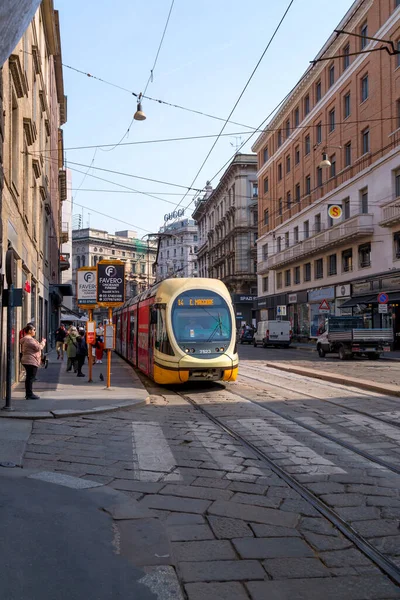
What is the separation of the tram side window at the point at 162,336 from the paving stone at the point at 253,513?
8.45m

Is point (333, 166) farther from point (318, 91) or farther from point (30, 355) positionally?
point (30, 355)

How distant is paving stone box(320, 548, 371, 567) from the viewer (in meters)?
3.74

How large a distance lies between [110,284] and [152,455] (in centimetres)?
805

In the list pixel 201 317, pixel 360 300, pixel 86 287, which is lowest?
Result: pixel 201 317

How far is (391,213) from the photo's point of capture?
3028 cm

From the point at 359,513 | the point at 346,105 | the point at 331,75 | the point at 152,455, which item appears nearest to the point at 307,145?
the point at 331,75

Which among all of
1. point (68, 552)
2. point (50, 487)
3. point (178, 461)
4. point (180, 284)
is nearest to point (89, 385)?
point (180, 284)

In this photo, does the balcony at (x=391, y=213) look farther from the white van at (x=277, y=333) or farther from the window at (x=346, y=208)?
the white van at (x=277, y=333)

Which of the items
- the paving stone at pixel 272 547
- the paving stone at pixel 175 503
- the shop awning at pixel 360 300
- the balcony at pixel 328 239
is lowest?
the paving stone at pixel 272 547

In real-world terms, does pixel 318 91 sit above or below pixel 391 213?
above

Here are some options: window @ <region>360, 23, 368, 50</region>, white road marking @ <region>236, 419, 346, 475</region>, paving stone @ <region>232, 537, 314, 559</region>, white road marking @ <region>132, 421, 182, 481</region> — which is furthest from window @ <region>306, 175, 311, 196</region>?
paving stone @ <region>232, 537, 314, 559</region>

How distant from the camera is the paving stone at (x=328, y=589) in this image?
3.28 meters

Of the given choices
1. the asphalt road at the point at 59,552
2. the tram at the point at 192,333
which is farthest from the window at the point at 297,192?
the asphalt road at the point at 59,552

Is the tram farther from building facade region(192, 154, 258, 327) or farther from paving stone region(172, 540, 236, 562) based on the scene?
building facade region(192, 154, 258, 327)
